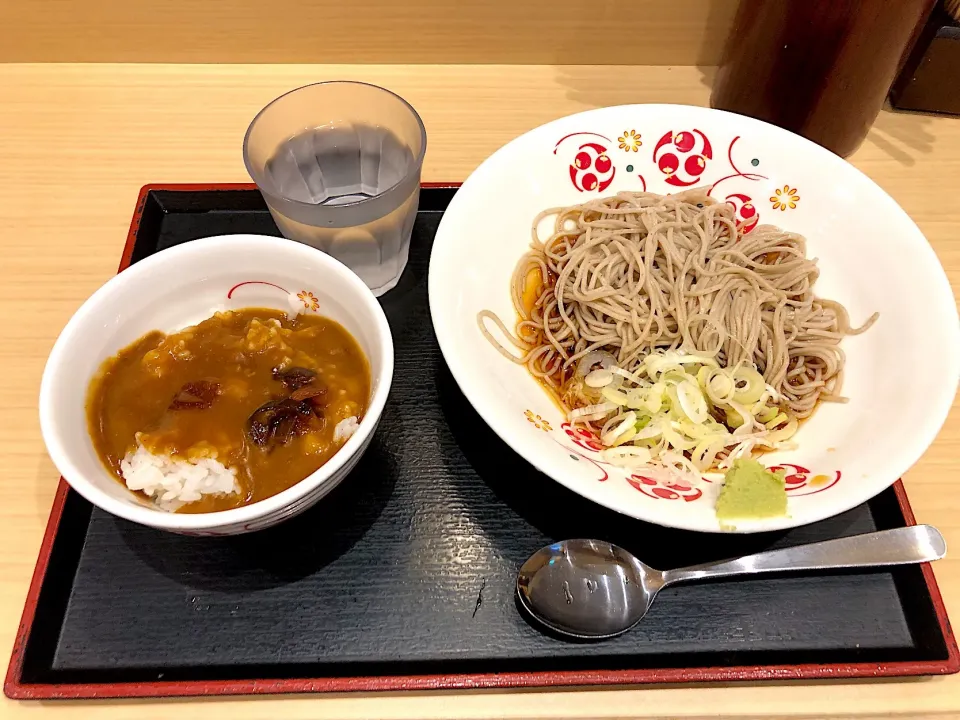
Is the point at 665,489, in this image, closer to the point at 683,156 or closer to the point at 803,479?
the point at 803,479

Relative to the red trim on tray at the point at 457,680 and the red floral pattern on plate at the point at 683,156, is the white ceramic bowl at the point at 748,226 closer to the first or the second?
the red floral pattern on plate at the point at 683,156

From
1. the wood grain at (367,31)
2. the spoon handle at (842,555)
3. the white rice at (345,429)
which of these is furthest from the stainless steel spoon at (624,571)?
the wood grain at (367,31)

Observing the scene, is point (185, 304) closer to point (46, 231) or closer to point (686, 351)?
point (46, 231)

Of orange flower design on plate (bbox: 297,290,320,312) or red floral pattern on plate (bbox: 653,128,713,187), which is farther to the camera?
red floral pattern on plate (bbox: 653,128,713,187)

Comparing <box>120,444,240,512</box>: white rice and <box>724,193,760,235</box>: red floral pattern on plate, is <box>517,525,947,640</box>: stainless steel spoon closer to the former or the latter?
<box>120,444,240,512</box>: white rice

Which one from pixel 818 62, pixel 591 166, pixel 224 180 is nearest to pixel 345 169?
pixel 224 180

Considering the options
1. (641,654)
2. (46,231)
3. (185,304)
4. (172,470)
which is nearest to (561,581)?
(641,654)

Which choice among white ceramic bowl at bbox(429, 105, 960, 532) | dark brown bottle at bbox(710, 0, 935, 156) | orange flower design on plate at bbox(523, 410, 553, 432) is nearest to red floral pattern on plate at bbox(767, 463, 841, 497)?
white ceramic bowl at bbox(429, 105, 960, 532)
